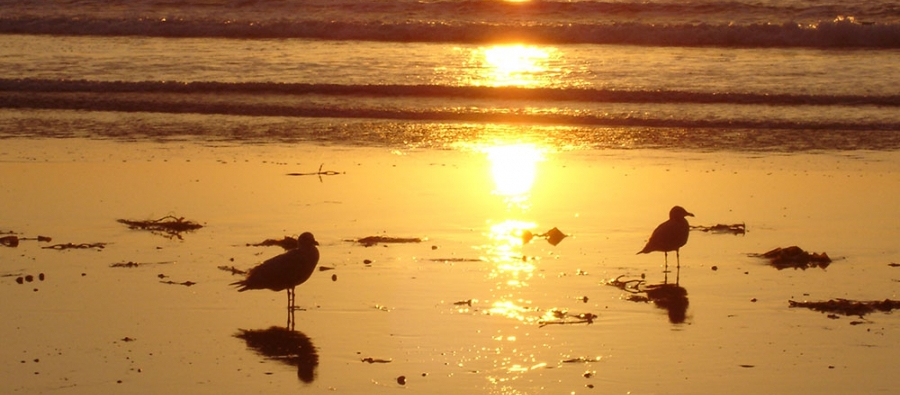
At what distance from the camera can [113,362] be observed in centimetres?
757

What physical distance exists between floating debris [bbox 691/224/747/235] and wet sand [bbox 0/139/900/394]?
91mm

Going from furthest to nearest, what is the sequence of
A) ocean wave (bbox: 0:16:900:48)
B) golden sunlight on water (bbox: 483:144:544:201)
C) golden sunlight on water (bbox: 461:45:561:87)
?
1. ocean wave (bbox: 0:16:900:48)
2. golden sunlight on water (bbox: 461:45:561:87)
3. golden sunlight on water (bbox: 483:144:544:201)

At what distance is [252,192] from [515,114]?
6.61 metres

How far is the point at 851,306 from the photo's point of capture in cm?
876

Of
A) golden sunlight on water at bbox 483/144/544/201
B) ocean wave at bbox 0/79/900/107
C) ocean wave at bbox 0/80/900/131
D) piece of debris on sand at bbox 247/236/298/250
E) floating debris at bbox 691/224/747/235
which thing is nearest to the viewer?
piece of debris on sand at bbox 247/236/298/250

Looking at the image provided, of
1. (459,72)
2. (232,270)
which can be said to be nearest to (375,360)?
(232,270)

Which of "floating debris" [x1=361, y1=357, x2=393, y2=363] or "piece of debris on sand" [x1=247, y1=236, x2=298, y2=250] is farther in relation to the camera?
"piece of debris on sand" [x1=247, y1=236, x2=298, y2=250]

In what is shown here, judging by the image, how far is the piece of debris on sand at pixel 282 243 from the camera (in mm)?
10453

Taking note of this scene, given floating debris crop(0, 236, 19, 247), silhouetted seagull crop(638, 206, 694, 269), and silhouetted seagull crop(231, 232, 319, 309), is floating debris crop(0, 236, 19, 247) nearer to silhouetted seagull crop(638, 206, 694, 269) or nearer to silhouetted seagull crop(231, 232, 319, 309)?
silhouetted seagull crop(231, 232, 319, 309)

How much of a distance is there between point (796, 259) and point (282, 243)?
3.78 m

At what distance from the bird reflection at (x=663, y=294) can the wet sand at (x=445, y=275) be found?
0.26ft

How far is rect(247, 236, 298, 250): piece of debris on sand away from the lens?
34.3ft

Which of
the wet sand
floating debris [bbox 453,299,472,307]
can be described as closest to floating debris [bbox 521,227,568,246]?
the wet sand

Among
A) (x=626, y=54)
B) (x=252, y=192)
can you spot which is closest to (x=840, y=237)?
(x=252, y=192)
